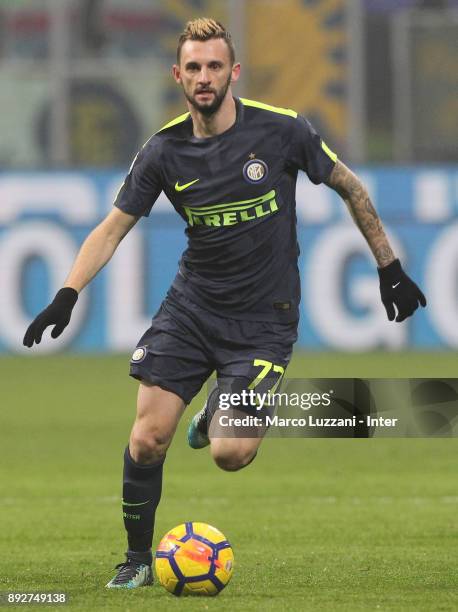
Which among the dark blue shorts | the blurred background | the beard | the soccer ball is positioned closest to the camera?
the soccer ball

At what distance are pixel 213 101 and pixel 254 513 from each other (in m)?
3.19

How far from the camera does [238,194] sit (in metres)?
6.58

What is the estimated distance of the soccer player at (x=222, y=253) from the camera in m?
6.57

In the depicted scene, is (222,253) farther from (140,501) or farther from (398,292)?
(140,501)


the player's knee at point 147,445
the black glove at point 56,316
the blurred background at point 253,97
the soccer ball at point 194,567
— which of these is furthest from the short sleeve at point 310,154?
the blurred background at point 253,97

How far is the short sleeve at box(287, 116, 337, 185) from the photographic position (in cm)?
660

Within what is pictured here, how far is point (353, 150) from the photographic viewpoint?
19297 mm

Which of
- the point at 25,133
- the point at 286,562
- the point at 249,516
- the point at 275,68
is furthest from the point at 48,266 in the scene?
the point at 286,562

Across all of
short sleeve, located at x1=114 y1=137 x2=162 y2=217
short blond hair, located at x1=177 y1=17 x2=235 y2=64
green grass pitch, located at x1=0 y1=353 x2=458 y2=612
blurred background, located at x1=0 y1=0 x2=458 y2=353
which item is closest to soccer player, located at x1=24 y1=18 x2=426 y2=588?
short sleeve, located at x1=114 y1=137 x2=162 y2=217


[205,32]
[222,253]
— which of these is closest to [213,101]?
[205,32]

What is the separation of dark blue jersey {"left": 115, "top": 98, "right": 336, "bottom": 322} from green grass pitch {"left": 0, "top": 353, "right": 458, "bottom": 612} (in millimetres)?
1223

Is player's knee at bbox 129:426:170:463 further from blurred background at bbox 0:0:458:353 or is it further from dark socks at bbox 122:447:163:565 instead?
blurred background at bbox 0:0:458:353

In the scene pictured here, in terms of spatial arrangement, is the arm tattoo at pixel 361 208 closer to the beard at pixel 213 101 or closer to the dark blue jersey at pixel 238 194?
the dark blue jersey at pixel 238 194

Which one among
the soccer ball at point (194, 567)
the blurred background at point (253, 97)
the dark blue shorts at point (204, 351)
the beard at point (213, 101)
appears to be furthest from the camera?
the blurred background at point (253, 97)
